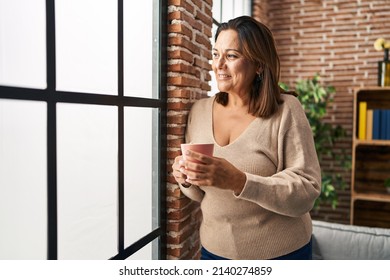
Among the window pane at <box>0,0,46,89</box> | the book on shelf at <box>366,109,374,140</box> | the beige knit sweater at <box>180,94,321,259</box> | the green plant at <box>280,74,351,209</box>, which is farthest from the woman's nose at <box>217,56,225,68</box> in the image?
the book on shelf at <box>366,109,374,140</box>

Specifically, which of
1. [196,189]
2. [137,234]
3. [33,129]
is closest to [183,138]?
[196,189]

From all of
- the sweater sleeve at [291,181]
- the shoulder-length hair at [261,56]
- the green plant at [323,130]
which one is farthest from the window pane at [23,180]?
the green plant at [323,130]

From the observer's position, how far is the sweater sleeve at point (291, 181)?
1183 mm

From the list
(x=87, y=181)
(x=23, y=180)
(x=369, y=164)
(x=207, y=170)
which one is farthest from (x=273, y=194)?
(x=369, y=164)

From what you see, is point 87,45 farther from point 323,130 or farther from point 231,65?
point 323,130

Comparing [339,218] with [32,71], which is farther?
[339,218]

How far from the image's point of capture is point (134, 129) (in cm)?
139

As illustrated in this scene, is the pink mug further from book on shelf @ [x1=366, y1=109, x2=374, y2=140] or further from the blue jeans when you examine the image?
book on shelf @ [x1=366, y1=109, x2=374, y2=140]

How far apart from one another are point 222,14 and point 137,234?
1741mm

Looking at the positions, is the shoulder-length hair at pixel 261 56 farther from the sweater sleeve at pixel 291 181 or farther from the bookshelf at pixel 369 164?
the bookshelf at pixel 369 164

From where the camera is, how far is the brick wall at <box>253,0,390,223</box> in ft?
11.1

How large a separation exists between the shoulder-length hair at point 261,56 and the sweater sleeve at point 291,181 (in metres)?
0.12
